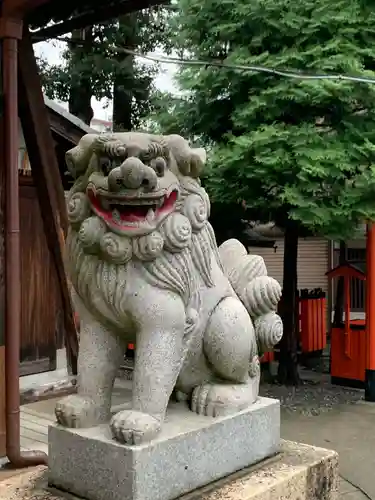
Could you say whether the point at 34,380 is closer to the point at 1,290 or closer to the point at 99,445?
the point at 1,290

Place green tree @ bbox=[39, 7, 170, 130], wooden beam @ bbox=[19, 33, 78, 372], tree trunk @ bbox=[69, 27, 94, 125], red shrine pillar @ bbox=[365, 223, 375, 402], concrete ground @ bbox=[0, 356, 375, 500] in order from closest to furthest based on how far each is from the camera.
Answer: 1. concrete ground @ bbox=[0, 356, 375, 500]
2. wooden beam @ bbox=[19, 33, 78, 372]
3. red shrine pillar @ bbox=[365, 223, 375, 402]
4. green tree @ bbox=[39, 7, 170, 130]
5. tree trunk @ bbox=[69, 27, 94, 125]

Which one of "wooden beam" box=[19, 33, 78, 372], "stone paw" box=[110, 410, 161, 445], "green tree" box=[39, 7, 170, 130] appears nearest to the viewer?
"stone paw" box=[110, 410, 161, 445]

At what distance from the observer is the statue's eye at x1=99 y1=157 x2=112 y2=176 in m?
1.97

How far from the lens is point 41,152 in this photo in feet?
15.4

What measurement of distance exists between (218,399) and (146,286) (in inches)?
21.4

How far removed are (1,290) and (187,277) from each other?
231 cm

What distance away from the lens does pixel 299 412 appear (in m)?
6.09

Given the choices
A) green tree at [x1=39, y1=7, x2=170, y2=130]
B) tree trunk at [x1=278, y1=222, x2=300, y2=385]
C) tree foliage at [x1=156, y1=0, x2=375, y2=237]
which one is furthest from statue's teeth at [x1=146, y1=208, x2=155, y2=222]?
green tree at [x1=39, y1=7, x2=170, y2=130]

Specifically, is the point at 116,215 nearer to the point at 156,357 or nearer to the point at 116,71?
the point at 156,357

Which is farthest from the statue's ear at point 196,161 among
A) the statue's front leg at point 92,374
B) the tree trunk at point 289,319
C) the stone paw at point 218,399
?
the tree trunk at point 289,319

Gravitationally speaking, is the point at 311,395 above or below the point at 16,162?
below

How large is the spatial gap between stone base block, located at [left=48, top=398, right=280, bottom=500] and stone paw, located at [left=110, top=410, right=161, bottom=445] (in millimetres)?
24

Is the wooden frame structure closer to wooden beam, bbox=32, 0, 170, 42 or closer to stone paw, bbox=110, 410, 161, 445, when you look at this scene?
wooden beam, bbox=32, 0, 170, 42

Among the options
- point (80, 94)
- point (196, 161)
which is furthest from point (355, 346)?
point (196, 161)
